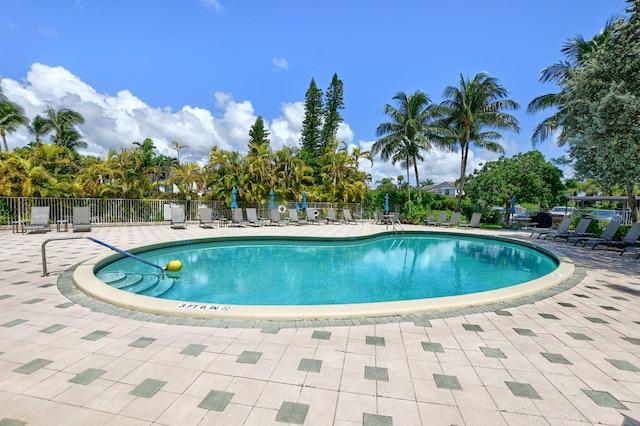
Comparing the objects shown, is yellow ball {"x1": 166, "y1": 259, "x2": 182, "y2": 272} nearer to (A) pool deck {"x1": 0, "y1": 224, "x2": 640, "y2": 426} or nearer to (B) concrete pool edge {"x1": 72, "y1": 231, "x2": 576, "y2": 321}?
(B) concrete pool edge {"x1": 72, "y1": 231, "x2": 576, "y2": 321}

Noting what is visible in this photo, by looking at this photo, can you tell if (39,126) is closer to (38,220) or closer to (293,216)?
(38,220)

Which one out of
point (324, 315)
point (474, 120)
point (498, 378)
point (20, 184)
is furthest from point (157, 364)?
point (474, 120)

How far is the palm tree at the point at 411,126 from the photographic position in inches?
860

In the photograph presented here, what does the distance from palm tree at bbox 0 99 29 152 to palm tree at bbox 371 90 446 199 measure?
2427 cm

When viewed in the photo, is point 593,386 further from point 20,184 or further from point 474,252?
point 20,184

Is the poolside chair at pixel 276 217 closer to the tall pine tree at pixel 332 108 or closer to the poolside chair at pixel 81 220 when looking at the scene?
the poolside chair at pixel 81 220

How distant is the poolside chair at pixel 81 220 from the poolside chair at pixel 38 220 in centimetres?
88

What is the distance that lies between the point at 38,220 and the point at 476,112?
23939mm

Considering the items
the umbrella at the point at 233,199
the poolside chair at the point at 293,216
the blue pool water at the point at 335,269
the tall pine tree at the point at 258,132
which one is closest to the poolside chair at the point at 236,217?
the umbrella at the point at 233,199

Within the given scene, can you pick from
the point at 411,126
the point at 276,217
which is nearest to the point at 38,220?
the point at 276,217

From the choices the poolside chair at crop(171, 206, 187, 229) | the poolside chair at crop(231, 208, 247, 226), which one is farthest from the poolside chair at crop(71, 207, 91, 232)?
the poolside chair at crop(231, 208, 247, 226)

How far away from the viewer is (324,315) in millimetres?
3994

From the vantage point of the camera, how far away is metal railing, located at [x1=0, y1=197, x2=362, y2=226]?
13117 millimetres

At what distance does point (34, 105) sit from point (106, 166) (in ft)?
55.4
